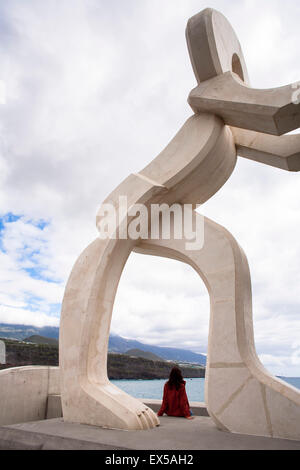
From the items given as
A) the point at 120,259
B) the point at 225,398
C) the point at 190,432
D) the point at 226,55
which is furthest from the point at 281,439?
the point at 226,55

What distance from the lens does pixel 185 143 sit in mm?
7875

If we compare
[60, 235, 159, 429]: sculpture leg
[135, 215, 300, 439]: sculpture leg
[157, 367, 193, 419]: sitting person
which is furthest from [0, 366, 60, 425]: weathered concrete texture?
[135, 215, 300, 439]: sculpture leg

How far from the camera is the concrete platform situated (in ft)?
16.3

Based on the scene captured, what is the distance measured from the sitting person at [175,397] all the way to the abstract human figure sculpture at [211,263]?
58.0 inches

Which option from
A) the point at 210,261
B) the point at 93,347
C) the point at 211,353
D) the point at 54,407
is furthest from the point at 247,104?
the point at 54,407

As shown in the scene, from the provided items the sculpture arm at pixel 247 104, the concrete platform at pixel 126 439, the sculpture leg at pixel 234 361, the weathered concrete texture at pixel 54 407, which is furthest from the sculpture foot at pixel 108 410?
the sculpture arm at pixel 247 104

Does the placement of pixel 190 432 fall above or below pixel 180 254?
below

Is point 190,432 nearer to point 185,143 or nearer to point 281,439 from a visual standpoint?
point 281,439

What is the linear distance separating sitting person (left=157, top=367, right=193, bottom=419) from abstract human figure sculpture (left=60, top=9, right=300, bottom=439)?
4.84 ft
